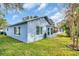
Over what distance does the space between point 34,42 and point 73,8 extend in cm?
59

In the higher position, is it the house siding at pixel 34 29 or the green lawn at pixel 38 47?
the house siding at pixel 34 29

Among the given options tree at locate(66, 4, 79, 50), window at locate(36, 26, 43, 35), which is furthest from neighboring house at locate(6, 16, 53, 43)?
tree at locate(66, 4, 79, 50)

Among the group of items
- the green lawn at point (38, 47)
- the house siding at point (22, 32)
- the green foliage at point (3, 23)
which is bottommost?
the green lawn at point (38, 47)

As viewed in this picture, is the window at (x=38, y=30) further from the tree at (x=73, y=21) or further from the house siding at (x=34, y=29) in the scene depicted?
the tree at (x=73, y=21)

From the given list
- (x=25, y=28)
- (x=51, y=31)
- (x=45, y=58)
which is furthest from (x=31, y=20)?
(x=45, y=58)

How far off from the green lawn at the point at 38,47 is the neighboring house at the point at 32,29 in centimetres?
6

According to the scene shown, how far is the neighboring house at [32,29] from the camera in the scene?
2.40 meters

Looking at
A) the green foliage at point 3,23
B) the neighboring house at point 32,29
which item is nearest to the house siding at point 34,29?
the neighboring house at point 32,29

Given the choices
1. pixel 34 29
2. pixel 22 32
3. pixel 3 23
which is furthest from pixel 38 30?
pixel 3 23

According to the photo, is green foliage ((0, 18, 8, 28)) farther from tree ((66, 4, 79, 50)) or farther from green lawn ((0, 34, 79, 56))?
tree ((66, 4, 79, 50))

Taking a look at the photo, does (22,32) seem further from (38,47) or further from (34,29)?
(38,47)

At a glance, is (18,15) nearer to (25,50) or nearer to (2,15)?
(2,15)

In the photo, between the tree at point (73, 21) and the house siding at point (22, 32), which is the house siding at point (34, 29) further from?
the tree at point (73, 21)

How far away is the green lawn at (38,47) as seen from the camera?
2379mm
